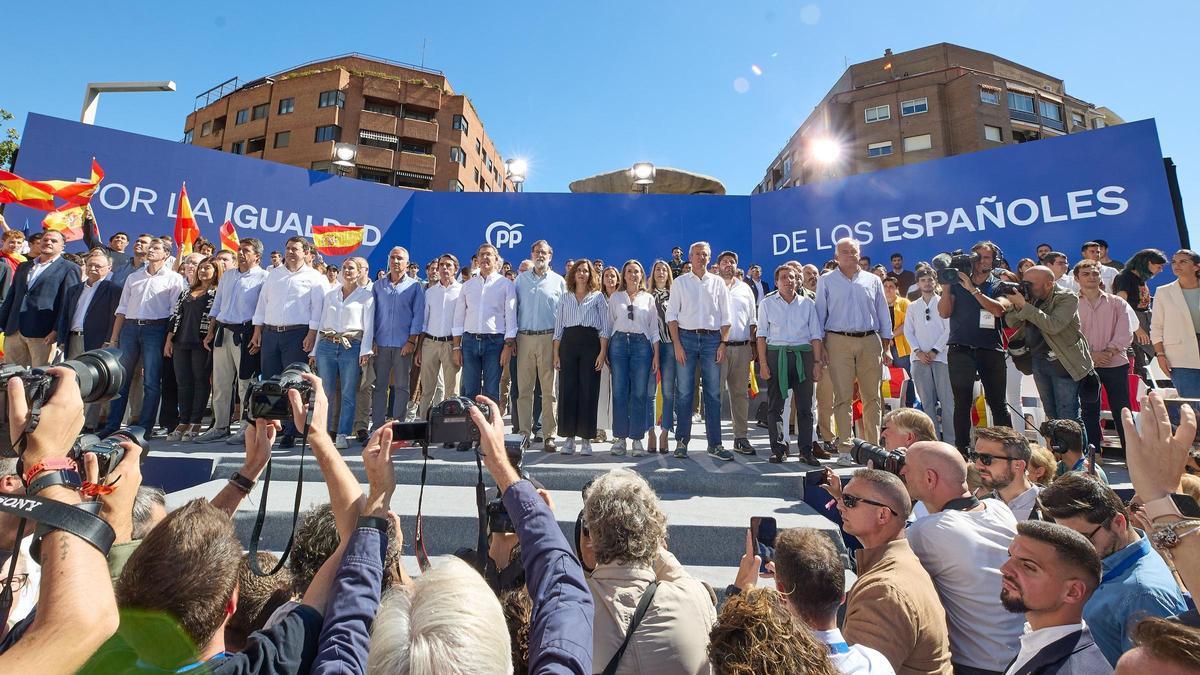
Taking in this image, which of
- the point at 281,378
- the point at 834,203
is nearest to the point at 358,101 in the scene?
the point at 834,203

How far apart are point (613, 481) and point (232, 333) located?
229 inches

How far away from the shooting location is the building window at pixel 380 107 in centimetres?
3530

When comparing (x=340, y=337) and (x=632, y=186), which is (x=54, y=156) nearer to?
(x=340, y=337)

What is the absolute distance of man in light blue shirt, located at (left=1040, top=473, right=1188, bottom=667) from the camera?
1.87 meters

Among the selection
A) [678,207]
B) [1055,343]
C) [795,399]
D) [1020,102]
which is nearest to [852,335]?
[795,399]

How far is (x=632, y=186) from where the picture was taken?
1303 centimetres

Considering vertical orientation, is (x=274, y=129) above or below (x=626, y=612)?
above

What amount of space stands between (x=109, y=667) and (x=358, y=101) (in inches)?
1566

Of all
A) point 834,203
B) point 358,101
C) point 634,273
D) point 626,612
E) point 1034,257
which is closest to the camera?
point 626,612

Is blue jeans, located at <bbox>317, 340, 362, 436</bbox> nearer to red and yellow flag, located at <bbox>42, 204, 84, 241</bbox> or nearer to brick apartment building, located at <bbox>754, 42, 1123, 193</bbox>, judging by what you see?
red and yellow flag, located at <bbox>42, 204, 84, 241</bbox>

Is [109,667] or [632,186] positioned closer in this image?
[109,667]

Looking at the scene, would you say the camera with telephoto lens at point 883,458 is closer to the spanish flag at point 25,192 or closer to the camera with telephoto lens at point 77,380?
the camera with telephoto lens at point 77,380

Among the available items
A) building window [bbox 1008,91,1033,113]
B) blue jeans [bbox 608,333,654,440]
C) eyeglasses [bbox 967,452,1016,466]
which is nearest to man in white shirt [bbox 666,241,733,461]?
blue jeans [bbox 608,333,654,440]

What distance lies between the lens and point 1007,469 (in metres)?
3.13
